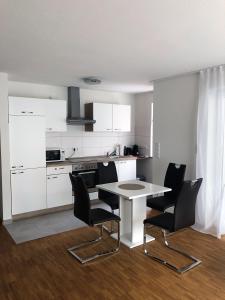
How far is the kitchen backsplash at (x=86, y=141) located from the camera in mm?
5298

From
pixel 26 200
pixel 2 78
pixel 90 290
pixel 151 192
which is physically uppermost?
pixel 2 78

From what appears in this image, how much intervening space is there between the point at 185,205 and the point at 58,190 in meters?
2.66

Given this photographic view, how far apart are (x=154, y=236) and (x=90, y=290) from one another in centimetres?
151

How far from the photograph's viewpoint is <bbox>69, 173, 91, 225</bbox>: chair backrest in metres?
2.97

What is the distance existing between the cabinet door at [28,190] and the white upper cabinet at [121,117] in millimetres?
2056

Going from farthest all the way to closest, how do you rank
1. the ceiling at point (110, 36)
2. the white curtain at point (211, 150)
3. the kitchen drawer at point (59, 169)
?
the kitchen drawer at point (59, 169) < the white curtain at point (211, 150) < the ceiling at point (110, 36)

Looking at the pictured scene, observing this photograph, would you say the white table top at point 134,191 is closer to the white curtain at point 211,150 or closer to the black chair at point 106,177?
the black chair at point 106,177

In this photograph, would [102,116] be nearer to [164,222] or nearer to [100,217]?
→ [100,217]

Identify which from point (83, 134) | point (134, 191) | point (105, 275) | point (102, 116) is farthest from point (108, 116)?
point (105, 275)

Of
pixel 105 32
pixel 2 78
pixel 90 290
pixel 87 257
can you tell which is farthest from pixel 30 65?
pixel 90 290

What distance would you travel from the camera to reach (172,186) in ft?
13.4

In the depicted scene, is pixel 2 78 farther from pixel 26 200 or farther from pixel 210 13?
pixel 210 13

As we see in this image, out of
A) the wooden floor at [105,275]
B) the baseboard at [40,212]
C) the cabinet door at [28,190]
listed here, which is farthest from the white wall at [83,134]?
the wooden floor at [105,275]

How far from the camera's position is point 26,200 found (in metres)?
4.43
